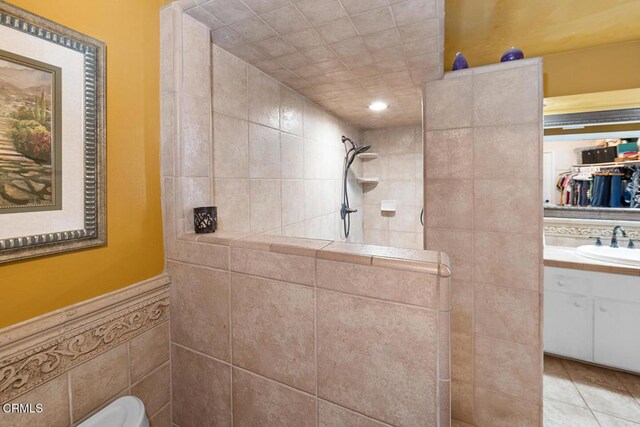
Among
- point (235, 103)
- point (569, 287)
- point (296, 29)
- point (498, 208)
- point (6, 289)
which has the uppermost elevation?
point (296, 29)

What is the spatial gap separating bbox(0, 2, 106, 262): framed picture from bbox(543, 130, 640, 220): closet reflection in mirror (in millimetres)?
2972

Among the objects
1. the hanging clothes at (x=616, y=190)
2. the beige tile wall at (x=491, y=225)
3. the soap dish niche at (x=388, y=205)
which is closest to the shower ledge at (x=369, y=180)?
the soap dish niche at (x=388, y=205)

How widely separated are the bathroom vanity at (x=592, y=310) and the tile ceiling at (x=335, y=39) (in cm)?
178

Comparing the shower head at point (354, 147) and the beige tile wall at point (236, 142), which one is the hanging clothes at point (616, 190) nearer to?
the shower head at point (354, 147)

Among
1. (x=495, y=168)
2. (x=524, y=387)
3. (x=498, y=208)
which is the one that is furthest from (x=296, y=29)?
(x=524, y=387)

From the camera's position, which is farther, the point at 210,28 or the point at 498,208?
the point at 498,208

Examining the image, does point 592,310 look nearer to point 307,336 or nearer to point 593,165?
point 593,165

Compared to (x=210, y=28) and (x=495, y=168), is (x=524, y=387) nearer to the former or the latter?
(x=495, y=168)

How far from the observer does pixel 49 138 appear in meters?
0.70

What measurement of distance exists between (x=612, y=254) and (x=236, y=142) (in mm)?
2761

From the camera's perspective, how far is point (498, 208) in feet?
4.70

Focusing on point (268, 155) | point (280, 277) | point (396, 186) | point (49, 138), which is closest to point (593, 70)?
point (396, 186)

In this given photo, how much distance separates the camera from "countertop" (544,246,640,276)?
187cm

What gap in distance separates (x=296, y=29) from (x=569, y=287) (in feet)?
8.27
